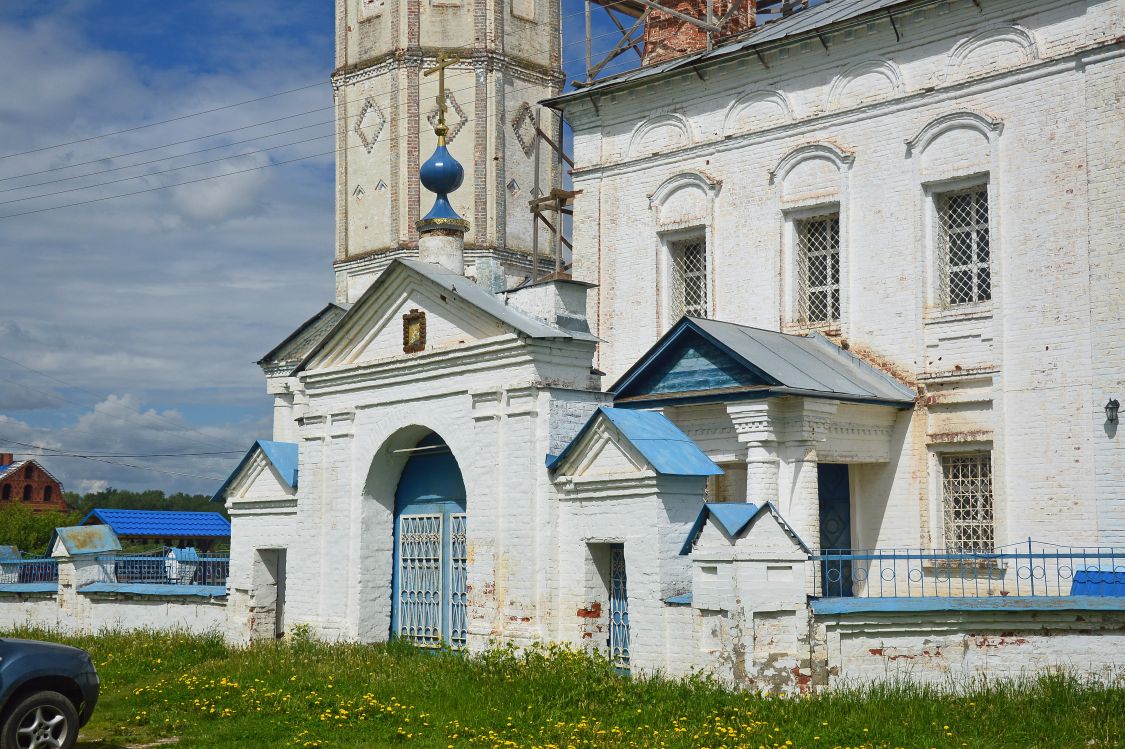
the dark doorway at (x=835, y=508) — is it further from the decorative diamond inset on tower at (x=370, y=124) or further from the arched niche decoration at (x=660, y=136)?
the decorative diamond inset on tower at (x=370, y=124)

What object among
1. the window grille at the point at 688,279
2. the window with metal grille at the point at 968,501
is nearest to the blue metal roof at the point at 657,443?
the window with metal grille at the point at 968,501

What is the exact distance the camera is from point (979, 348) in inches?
568

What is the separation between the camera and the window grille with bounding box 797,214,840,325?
16.1m

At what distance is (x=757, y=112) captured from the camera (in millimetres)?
16812

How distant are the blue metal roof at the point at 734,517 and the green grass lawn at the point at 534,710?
123 centimetres

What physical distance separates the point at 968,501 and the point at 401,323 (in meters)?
6.82

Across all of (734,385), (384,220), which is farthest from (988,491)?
(384,220)

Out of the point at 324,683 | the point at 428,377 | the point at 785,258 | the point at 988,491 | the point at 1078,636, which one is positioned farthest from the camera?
the point at 785,258

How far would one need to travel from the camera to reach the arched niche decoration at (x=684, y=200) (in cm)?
1722

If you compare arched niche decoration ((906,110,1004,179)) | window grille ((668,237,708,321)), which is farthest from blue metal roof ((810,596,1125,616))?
window grille ((668,237,708,321))

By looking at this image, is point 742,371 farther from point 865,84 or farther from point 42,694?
point 42,694

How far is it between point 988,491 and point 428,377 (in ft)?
21.3

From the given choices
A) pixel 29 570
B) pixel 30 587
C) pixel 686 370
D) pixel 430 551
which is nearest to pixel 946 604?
pixel 686 370

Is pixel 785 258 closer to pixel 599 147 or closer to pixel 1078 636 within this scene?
pixel 599 147
